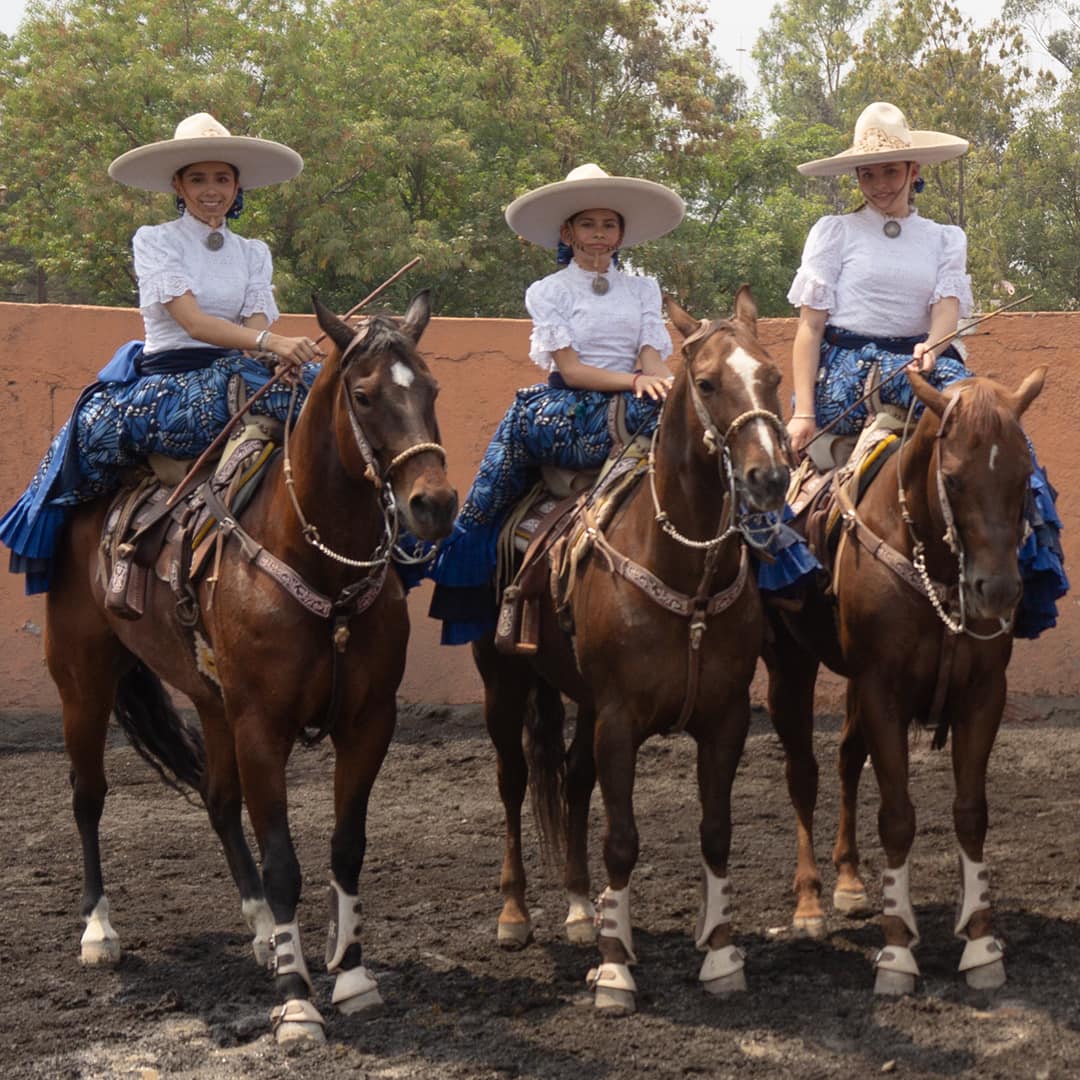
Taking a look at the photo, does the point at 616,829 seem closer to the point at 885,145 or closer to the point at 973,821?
the point at 973,821

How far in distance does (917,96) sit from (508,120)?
876 cm

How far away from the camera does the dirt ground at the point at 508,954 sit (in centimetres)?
436

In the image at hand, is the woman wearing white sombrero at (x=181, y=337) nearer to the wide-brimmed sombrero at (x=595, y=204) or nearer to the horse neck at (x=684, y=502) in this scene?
the wide-brimmed sombrero at (x=595, y=204)

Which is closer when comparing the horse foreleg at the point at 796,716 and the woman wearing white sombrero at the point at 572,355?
the woman wearing white sombrero at the point at 572,355

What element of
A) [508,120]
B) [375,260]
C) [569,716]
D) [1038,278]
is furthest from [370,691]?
[1038,278]

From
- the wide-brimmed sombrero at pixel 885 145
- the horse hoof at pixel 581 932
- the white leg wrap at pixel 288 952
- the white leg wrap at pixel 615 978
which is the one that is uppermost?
the wide-brimmed sombrero at pixel 885 145

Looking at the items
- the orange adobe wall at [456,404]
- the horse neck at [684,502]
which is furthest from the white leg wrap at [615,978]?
the orange adobe wall at [456,404]

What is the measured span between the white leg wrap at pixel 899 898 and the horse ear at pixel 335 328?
7.78 ft

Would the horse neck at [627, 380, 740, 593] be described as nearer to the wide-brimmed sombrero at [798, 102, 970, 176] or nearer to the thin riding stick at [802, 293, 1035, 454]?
the thin riding stick at [802, 293, 1035, 454]

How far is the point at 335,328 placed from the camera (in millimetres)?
4574

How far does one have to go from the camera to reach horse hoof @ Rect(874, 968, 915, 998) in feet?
15.6

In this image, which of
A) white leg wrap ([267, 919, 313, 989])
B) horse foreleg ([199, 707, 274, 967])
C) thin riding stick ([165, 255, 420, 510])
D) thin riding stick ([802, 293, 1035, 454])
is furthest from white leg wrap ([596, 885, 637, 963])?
thin riding stick ([165, 255, 420, 510])

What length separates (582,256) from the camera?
582 cm

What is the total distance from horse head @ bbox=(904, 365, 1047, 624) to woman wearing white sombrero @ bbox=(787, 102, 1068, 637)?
3.09ft
